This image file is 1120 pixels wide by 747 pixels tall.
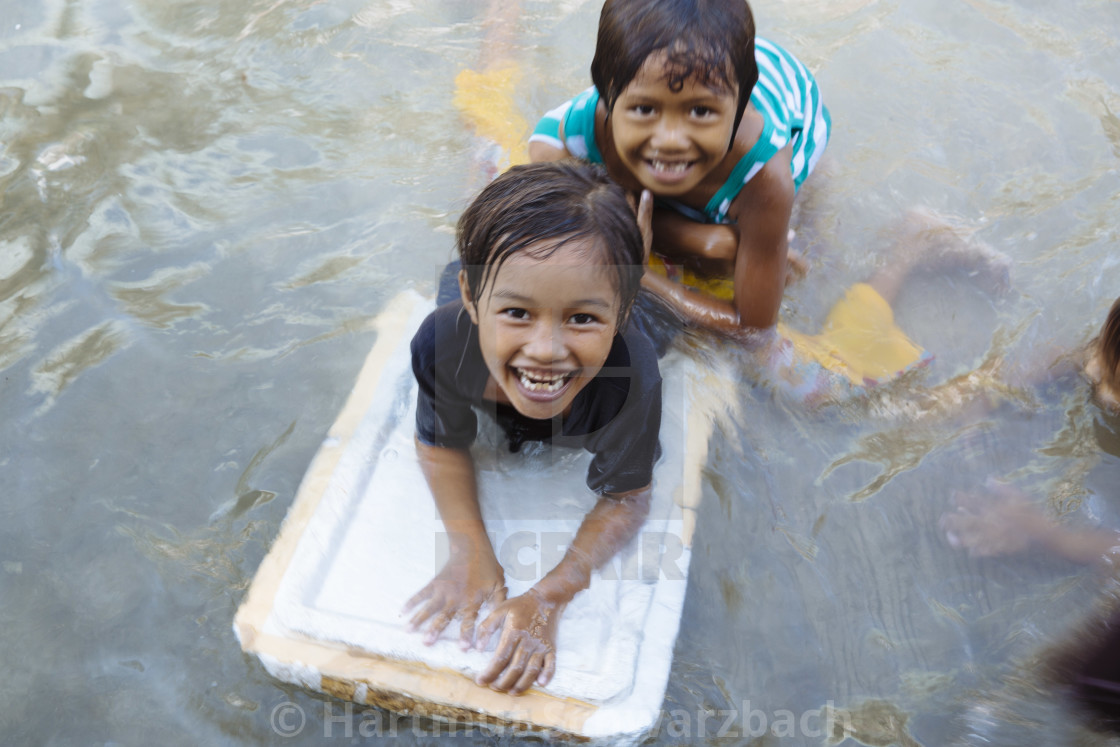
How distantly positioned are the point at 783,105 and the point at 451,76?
60.0 inches

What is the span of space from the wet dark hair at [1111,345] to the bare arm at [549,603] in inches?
56.1

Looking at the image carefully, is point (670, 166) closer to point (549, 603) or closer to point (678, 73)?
point (678, 73)

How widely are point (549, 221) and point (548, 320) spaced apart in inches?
7.3

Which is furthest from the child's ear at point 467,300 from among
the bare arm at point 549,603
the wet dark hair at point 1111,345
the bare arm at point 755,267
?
the wet dark hair at point 1111,345

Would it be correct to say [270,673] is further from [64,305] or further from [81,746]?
[64,305]

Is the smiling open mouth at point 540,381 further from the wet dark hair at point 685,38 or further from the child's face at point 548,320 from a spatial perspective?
the wet dark hair at point 685,38

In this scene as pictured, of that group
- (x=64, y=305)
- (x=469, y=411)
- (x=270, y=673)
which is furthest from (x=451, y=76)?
(x=270, y=673)

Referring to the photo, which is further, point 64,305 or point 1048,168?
point 1048,168

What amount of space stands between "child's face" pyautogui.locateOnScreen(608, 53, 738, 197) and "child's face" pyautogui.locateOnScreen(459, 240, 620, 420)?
696mm

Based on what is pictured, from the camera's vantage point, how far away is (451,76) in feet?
11.7

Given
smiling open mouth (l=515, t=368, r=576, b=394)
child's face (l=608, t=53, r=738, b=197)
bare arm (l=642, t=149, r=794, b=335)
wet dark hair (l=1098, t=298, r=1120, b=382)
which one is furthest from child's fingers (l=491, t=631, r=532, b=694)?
wet dark hair (l=1098, t=298, r=1120, b=382)

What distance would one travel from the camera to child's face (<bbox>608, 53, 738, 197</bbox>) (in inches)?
84.0

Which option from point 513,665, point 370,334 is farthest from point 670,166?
point 513,665

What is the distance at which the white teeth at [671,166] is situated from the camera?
7.62 ft
